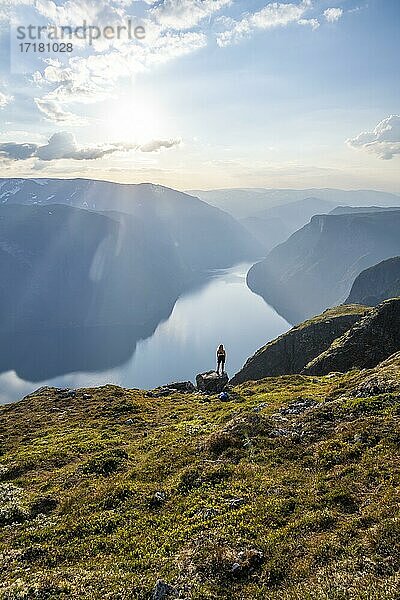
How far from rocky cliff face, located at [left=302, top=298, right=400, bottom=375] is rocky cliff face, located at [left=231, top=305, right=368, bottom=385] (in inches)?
598

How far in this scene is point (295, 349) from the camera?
80.6 metres

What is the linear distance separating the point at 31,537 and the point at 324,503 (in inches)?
545

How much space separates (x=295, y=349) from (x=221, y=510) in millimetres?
65314

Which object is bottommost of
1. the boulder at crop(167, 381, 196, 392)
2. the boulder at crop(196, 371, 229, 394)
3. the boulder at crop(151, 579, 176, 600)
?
the boulder at crop(167, 381, 196, 392)

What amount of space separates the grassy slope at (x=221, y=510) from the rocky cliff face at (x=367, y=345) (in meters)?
24.0

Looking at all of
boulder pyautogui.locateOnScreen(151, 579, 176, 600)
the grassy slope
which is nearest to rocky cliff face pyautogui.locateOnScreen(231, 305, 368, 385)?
the grassy slope

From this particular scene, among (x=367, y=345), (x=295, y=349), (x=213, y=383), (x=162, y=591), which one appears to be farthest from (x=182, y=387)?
(x=162, y=591)

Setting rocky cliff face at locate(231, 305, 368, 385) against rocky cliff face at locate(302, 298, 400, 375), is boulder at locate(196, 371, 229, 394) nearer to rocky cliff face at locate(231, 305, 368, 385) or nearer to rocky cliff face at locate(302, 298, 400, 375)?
rocky cliff face at locate(302, 298, 400, 375)

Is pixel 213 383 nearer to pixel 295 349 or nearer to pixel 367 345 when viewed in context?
pixel 367 345

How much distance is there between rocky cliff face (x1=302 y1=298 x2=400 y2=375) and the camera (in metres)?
55.4

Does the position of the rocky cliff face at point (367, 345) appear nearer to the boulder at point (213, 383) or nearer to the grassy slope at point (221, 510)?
the boulder at point (213, 383)

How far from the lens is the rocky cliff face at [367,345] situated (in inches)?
2180

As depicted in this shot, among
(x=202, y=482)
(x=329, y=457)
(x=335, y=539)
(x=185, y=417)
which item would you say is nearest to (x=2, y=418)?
(x=185, y=417)

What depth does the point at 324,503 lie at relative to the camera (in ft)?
55.6
